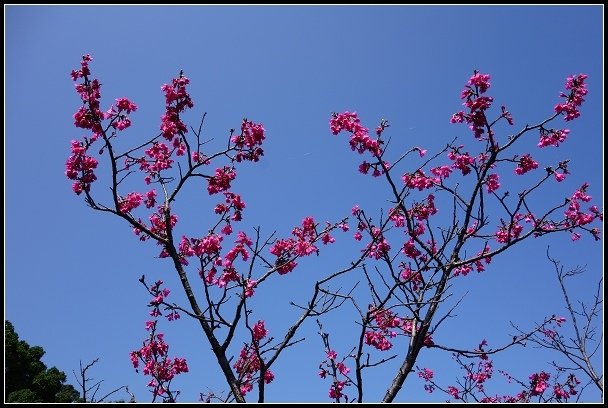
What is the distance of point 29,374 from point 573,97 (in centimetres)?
2173

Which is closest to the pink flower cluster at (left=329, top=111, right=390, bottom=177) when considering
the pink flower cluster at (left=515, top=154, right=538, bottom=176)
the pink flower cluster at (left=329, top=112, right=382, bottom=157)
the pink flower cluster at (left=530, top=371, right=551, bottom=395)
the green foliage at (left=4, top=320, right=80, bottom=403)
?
the pink flower cluster at (left=329, top=112, right=382, bottom=157)

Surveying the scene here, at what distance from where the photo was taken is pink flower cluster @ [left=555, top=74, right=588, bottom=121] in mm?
5320

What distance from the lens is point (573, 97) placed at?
211 inches

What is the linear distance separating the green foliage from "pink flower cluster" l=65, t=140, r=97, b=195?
52.9ft

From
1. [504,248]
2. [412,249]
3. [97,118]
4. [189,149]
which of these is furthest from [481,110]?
[97,118]

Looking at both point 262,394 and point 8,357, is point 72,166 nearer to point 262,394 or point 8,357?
point 262,394

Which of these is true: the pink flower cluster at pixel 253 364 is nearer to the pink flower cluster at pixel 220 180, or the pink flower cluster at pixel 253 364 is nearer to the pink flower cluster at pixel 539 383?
the pink flower cluster at pixel 220 180

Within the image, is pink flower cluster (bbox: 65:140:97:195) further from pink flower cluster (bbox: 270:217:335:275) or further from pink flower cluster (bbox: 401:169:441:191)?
pink flower cluster (bbox: 401:169:441:191)

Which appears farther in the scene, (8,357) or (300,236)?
(8,357)

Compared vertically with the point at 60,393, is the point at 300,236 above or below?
below

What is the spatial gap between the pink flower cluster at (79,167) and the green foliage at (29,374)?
16.1m

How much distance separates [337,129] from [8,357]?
19133mm

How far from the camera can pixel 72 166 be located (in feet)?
18.4

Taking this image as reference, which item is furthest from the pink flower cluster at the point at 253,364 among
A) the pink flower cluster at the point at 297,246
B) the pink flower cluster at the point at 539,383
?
the pink flower cluster at the point at 539,383
